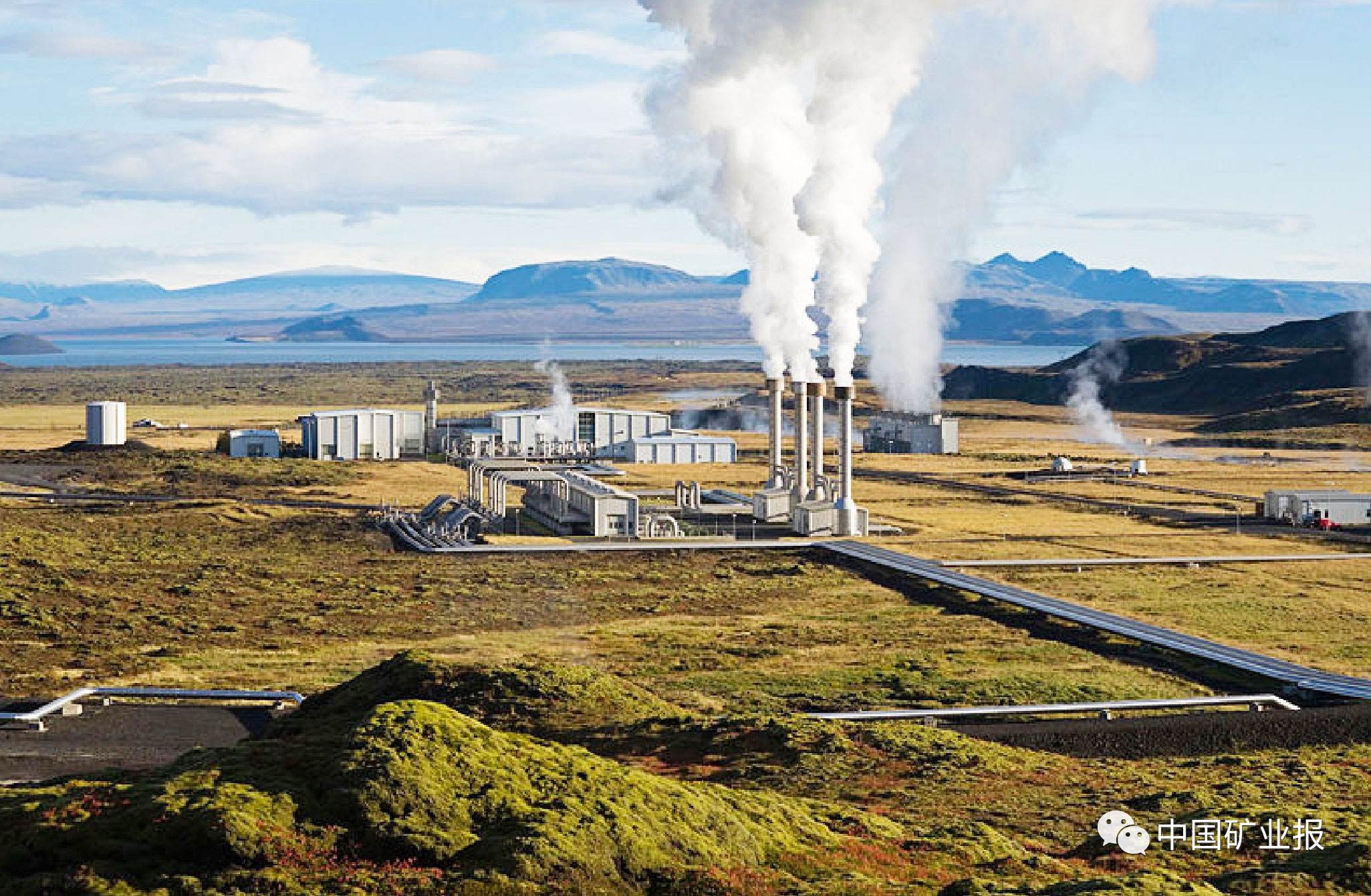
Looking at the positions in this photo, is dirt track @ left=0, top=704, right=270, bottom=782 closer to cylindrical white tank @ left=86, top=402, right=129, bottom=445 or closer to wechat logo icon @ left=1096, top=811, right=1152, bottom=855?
wechat logo icon @ left=1096, top=811, right=1152, bottom=855

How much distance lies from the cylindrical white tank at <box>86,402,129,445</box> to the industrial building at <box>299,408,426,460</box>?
1523 cm

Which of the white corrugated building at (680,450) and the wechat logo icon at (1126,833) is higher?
the white corrugated building at (680,450)

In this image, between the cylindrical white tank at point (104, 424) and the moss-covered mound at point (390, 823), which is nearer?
the moss-covered mound at point (390, 823)

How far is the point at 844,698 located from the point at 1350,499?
187 ft

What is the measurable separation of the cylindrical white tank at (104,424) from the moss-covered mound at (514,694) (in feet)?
325

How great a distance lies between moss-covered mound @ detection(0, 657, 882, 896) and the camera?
2287cm

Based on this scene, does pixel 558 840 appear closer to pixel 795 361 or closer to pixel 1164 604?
pixel 1164 604

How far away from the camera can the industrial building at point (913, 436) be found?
486ft

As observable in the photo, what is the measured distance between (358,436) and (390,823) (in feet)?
349

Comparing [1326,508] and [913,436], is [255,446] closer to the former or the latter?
[913,436]

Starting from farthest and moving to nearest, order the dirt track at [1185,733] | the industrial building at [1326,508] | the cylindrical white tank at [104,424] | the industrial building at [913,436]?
the industrial building at [913,436] < the cylindrical white tank at [104,424] < the industrial building at [1326,508] < the dirt track at [1185,733]

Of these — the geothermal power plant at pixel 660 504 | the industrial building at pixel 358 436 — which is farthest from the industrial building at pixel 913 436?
the industrial building at pixel 358 436

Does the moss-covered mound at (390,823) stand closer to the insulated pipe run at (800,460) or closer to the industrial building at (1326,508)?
the insulated pipe run at (800,460)

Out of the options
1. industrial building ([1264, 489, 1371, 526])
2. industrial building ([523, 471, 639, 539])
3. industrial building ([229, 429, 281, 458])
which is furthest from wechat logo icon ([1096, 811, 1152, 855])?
industrial building ([229, 429, 281, 458])
